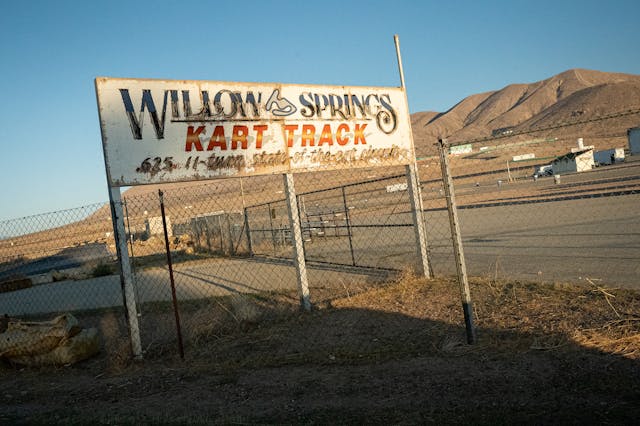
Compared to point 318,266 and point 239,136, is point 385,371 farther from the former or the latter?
point 318,266

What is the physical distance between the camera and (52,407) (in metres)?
5.31

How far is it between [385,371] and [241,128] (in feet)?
15.2

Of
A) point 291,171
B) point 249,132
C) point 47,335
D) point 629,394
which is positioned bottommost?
point 629,394

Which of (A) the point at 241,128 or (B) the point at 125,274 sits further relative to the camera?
(A) the point at 241,128

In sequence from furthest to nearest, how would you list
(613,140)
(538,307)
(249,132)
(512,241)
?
(613,140), (512,241), (249,132), (538,307)

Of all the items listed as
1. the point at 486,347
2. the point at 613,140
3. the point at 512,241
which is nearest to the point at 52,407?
the point at 486,347

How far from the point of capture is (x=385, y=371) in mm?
5066

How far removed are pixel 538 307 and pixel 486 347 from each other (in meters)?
1.59

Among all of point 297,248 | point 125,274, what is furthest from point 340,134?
point 125,274

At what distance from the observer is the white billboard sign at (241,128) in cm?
714

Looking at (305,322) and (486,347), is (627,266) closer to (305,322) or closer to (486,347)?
(486,347)

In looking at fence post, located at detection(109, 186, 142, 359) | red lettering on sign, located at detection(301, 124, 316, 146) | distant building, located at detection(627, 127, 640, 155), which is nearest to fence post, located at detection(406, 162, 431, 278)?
red lettering on sign, located at detection(301, 124, 316, 146)

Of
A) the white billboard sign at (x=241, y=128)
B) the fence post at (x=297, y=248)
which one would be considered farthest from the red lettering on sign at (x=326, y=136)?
the fence post at (x=297, y=248)

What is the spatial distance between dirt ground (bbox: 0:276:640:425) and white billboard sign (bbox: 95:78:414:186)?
243cm
